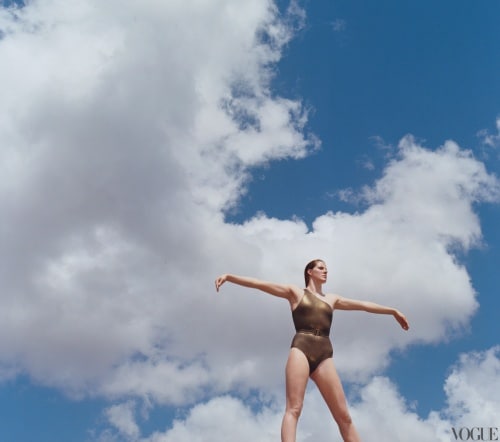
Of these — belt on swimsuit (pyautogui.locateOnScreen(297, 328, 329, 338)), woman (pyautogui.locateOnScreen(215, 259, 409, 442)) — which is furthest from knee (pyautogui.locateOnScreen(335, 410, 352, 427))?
belt on swimsuit (pyautogui.locateOnScreen(297, 328, 329, 338))

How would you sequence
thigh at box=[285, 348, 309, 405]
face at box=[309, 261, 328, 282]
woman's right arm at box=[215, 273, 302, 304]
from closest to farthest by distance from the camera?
thigh at box=[285, 348, 309, 405]
woman's right arm at box=[215, 273, 302, 304]
face at box=[309, 261, 328, 282]

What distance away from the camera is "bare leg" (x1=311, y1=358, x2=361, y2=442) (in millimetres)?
10773

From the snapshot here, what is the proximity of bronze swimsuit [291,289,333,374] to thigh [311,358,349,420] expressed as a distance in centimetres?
12

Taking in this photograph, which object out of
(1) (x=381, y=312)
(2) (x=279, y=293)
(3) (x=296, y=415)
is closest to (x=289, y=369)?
(3) (x=296, y=415)

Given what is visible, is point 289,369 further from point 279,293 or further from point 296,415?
point 279,293

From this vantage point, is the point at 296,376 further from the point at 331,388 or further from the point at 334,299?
the point at 334,299

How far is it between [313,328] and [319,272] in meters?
1.23

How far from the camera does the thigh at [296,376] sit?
1038 cm

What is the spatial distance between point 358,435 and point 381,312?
2.63 metres

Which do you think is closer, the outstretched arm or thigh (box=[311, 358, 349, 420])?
thigh (box=[311, 358, 349, 420])

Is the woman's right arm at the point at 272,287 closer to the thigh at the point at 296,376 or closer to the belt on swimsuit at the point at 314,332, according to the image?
the belt on swimsuit at the point at 314,332

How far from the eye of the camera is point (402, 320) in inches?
489

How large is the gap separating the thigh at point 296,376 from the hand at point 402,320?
2639 millimetres

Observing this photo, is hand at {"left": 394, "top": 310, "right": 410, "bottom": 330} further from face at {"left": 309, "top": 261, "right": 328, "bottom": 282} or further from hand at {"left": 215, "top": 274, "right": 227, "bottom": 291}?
hand at {"left": 215, "top": 274, "right": 227, "bottom": 291}
